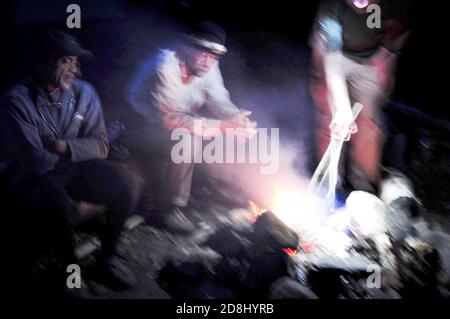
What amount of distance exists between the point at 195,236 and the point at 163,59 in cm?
153

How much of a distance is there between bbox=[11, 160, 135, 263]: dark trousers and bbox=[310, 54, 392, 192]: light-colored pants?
1.79 metres

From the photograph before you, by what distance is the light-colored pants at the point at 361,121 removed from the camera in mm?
3846

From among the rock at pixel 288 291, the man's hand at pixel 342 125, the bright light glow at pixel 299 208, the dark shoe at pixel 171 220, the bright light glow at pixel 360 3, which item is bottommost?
the rock at pixel 288 291

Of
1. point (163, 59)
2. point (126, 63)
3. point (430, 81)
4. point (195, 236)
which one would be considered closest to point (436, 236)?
point (430, 81)

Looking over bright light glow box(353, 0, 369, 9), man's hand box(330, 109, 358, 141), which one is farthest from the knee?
bright light glow box(353, 0, 369, 9)

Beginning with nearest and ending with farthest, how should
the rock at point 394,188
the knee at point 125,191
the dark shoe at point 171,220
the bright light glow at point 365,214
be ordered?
the knee at point 125,191, the dark shoe at point 171,220, the bright light glow at point 365,214, the rock at point 394,188

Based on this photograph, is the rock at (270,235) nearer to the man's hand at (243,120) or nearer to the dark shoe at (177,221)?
the dark shoe at (177,221)

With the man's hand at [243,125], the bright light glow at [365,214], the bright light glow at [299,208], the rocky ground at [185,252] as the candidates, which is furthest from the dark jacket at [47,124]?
the bright light glow at [365,214]

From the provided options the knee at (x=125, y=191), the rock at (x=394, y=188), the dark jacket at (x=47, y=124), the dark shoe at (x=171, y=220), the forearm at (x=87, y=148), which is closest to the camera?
the dark jacket at (x=47, y=124)

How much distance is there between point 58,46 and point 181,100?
1064 millimetres

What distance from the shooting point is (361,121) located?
3889mm

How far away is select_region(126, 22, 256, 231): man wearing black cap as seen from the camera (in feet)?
11.7

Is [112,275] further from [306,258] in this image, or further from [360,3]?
[360,3]

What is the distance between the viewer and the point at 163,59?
140 inches
